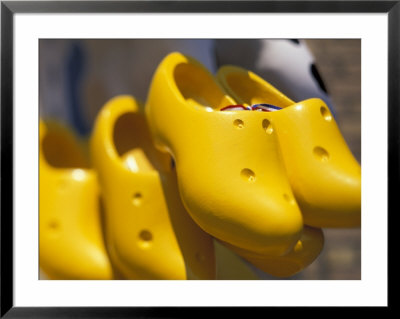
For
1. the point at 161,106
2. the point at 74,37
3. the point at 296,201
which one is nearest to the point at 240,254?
the point at 296,201

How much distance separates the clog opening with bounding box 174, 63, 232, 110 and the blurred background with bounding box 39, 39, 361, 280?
0.08 ft

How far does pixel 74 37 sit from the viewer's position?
0.65m

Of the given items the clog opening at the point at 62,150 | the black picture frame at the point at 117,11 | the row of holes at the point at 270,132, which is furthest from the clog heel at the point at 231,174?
the clog opening at the point at 62,150

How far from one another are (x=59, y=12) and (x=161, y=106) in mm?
161

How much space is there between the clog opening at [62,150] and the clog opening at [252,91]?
0.26 meters

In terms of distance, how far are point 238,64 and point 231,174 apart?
0.19m

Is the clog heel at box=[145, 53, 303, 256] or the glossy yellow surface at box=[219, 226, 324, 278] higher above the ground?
the clog heel at box=[145, 53, 303, 256]

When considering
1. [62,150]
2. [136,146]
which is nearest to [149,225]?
[136,146]

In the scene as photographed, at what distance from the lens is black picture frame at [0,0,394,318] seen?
616mm

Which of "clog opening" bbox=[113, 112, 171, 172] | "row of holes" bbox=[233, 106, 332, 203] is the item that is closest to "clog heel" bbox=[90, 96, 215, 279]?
"clog opening" bbox=[113, 112, 171, 172]

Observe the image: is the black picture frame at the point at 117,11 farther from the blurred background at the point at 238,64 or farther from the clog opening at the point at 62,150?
the clog opening at the point at 62,150

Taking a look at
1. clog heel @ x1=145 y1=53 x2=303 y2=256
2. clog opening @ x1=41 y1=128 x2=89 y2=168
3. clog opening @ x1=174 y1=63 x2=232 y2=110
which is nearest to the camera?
clog heel @ x1=145 y1=53 x2=303 y2=256

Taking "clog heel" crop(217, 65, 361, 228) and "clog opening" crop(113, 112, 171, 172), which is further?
"clog opening" crop(113, 112, 171, 172)

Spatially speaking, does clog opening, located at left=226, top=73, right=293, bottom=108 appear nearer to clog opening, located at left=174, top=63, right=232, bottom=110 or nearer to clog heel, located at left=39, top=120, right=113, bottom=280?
clog opening, located at left=174, top=63, right=232, bottom=110
